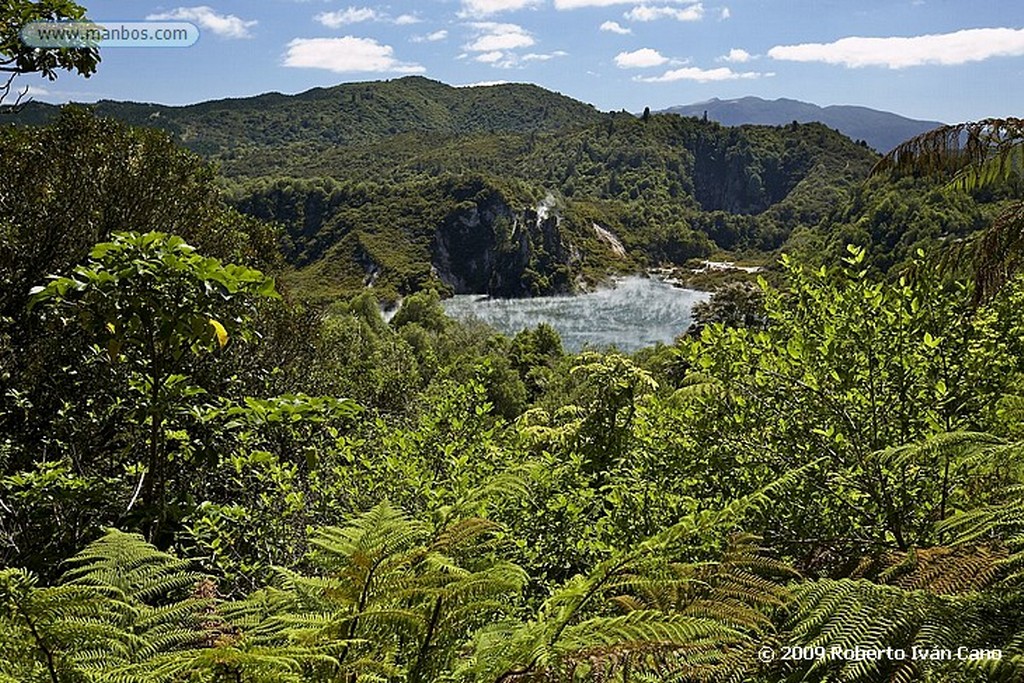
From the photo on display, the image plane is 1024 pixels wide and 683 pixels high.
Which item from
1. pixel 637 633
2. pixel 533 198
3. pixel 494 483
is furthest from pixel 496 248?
pixel 637 633

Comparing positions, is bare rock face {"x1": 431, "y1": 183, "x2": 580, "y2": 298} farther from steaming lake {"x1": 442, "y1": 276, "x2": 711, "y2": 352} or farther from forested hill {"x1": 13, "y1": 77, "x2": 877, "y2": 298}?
steaming lake {"x1": 442, "y1": 276, "x2": 711, "y2": 352}

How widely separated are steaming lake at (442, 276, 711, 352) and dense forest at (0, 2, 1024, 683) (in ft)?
176

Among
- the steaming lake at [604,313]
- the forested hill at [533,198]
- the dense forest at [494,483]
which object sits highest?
the forested hill at [533,198]

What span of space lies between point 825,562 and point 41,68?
19.5 feet

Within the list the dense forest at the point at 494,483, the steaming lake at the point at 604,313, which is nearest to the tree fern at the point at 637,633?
the dense forest at the point at 494,483

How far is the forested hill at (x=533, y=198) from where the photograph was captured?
107688mm

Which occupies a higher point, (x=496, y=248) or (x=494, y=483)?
(x=496, y=248)

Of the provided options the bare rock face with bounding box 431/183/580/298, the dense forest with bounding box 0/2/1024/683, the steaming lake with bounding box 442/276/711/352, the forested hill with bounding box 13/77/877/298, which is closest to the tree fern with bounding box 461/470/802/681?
the dense forest with bounding box 0/2/1024/683

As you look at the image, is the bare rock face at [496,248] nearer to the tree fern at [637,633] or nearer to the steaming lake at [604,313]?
the steaming lake at [604,313]

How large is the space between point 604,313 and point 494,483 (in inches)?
3314

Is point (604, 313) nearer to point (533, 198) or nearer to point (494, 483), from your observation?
point (533, 198)

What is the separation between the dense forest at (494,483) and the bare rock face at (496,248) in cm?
9965

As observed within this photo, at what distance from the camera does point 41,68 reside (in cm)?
493

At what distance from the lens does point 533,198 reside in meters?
120
